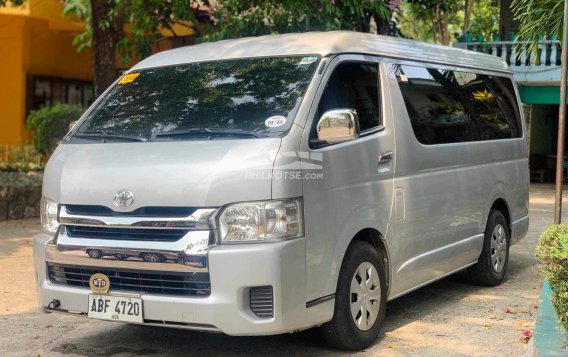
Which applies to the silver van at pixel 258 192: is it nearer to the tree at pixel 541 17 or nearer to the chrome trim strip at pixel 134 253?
the chrome trim strip at pixel 134 253

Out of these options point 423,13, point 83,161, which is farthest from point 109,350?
point 423,13

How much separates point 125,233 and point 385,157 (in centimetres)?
198

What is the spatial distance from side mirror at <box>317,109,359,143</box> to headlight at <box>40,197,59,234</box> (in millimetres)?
1806

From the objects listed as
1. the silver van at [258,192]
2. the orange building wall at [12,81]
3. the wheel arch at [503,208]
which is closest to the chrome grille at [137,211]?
the silver van at [258,192]

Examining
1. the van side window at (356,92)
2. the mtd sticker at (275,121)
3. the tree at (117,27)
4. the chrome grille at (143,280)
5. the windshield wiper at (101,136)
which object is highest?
the tree at (117,27)

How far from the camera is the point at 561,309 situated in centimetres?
443

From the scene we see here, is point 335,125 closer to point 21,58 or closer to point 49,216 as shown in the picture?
point 49,216

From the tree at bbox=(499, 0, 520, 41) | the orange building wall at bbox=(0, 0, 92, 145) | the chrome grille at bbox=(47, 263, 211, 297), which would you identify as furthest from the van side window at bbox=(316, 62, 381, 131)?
the tree at bbox=(499, 0, 520, 41)

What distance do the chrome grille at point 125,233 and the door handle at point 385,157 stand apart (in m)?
1.68

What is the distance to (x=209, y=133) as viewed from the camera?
503cm

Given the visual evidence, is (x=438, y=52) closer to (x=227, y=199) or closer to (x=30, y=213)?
(x=227, y=199)

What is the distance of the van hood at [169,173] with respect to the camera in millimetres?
4582

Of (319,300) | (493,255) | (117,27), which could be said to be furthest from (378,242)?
(117,27)

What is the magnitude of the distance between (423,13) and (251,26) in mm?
7060
